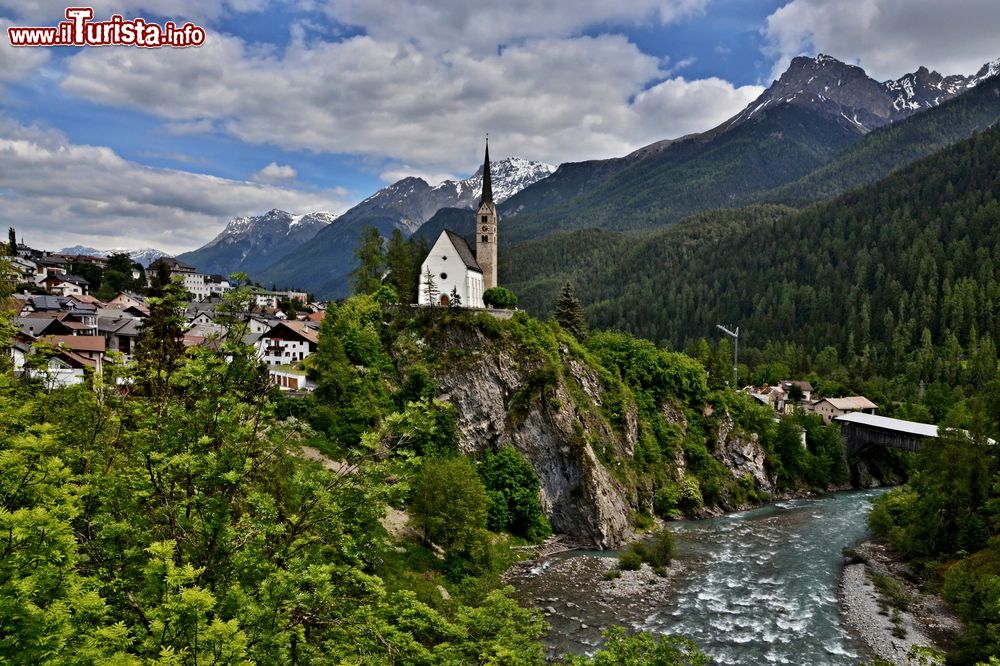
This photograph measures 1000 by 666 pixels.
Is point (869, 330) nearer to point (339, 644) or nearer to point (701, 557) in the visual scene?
point (701, 557)

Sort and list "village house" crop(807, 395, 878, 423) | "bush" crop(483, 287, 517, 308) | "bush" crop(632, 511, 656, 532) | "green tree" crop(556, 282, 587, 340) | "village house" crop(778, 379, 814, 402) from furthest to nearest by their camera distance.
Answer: "village house" crop(778, 379, 814, 402), "village house" crop(807, 395, 878, 423), "green tree" crop(556, 282, 587, 340), "bush" crop(483, 287, 517, 308), "bush" crop(632, 511, 656, 532)

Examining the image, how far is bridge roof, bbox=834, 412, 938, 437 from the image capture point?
74.5 metres

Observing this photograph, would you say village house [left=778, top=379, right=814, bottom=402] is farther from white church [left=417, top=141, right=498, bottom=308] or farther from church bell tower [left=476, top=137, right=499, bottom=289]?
white church [left=417, top=141, right=498, bottom=308]

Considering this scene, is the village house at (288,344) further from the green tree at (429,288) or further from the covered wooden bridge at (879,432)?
the covered wooden bridge at (879,432)

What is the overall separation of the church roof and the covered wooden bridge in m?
58.7

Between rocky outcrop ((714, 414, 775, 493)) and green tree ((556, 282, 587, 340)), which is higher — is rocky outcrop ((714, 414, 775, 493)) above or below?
below

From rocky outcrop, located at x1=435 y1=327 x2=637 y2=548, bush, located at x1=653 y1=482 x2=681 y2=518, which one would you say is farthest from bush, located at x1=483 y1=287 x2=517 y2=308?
bush, located at x1=653 y1=482 x2=681 y2=518

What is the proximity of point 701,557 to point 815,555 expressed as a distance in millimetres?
9857

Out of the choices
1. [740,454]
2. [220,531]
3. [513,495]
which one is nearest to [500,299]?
[513,495]

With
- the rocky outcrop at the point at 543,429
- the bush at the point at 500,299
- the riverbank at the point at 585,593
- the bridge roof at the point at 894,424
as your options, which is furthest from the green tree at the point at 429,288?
the bridge roof at the point at 894,424

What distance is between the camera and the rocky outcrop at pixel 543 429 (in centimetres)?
5125

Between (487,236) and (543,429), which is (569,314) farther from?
(543,429)

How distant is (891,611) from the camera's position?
37.8m

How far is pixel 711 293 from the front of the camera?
621ft
